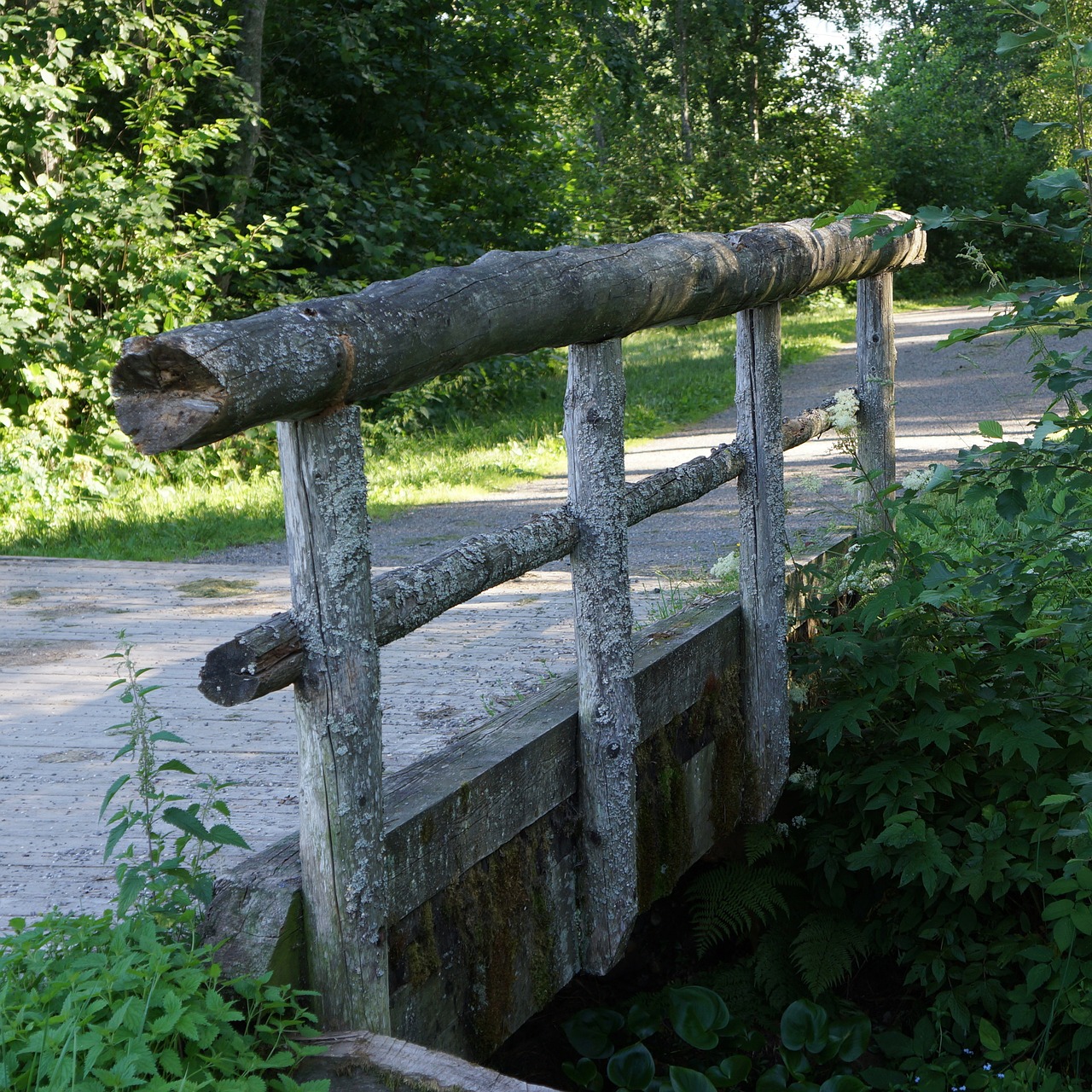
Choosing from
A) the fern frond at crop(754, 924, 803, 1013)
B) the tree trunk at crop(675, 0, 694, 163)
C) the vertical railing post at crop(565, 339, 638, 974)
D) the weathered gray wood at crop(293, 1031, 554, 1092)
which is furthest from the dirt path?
the tree trunk at crop(675, 0, 694, 163)

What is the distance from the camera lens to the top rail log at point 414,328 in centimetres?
175

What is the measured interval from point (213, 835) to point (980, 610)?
10.6 ft

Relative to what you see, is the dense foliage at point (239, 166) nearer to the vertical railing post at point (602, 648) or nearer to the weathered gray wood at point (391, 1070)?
the vertical railing post at point (602, 648)

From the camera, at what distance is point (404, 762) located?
10.8 feet

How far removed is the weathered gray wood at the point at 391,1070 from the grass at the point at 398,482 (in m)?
5.16

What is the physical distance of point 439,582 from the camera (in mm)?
2422

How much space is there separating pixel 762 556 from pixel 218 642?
7.11 feet

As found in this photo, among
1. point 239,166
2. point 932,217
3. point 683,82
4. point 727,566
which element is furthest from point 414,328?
point 683,82

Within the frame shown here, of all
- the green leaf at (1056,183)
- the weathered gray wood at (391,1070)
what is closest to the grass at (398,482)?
the weathered gray wood at (391,1070)

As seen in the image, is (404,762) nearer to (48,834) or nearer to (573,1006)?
(48,834)

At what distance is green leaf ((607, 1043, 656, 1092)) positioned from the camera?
11.6ft

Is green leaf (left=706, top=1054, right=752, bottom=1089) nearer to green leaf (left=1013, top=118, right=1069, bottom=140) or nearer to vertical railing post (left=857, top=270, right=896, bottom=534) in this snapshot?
vertical railing post (left=857, top=270, right=896, bottom=534)

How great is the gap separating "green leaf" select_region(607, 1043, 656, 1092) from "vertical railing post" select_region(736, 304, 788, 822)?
88 centimetres

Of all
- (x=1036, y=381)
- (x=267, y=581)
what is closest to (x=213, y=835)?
(x=1036, y=381)
